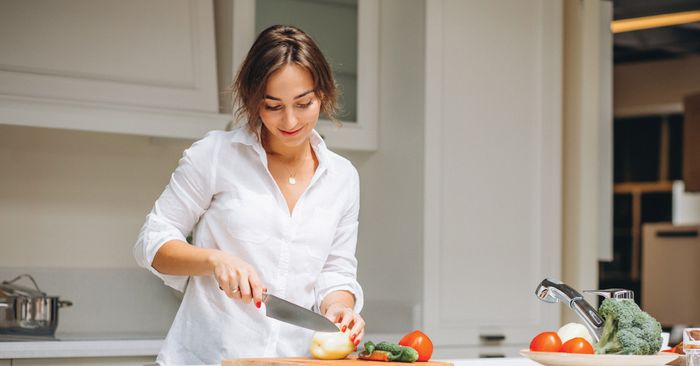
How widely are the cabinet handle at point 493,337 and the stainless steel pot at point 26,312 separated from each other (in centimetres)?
137

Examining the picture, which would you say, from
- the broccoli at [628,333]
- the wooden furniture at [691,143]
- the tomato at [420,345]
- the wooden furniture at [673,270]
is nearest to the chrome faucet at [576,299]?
the broccoli at [628,333]

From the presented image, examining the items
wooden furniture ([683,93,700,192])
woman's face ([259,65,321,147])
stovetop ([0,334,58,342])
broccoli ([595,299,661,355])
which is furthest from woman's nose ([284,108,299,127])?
wooden furniture ([683,93,700,192])

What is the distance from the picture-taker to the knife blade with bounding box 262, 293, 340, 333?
1.68 metres

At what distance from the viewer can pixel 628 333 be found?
1534mm

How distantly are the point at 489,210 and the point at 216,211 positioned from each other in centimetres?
159

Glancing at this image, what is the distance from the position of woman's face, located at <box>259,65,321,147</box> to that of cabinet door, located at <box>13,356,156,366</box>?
109 cm

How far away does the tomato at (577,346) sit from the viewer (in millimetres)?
1549

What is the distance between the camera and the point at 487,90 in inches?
130

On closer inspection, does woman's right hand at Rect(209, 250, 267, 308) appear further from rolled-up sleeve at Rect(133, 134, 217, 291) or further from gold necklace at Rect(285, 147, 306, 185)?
gold necklace at Rect(285, 147, 306, 185)

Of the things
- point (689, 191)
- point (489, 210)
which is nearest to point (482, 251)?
point (489, 210)

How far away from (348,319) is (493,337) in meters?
1.60

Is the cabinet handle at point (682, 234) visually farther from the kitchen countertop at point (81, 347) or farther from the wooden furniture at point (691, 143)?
the kitchen countertop at point (81, 347)

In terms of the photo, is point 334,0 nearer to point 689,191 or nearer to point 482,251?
point 482,251

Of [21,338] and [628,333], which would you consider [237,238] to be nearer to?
[628,333]
